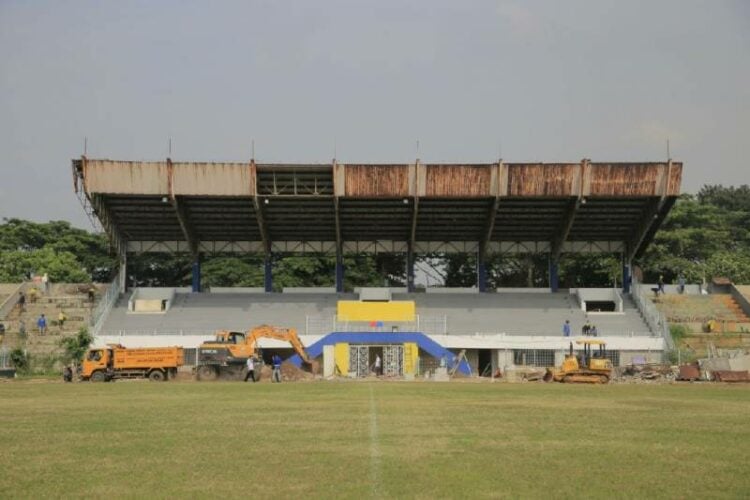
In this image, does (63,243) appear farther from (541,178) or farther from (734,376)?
(734,376)

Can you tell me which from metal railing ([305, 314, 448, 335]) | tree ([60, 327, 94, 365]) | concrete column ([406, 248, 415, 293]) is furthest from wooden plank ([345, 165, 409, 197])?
tree ([60, 327, 94, 365])

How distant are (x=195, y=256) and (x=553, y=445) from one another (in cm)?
5568

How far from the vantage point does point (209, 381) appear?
4988cm

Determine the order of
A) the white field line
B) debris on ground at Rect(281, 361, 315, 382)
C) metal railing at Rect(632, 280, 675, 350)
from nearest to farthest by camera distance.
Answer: the white field line, debris on ground at Rect(281, 361, 315, 382), metal railing at Rect(632, 280, 675, 350)

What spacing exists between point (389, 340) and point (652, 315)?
1789cm

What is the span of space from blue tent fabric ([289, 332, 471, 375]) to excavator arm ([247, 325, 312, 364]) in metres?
1.21

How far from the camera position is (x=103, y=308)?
65.3 meters

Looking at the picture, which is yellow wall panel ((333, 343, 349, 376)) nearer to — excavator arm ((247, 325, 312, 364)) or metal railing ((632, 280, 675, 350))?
excavator arm ((247, 325, 312, 364))

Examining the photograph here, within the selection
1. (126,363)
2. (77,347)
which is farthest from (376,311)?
(126,363)

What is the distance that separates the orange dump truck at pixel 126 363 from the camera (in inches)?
1945

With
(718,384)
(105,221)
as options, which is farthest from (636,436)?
(105,221)

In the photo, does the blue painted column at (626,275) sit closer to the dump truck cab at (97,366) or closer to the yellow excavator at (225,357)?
the yellow excavator at (225,357)

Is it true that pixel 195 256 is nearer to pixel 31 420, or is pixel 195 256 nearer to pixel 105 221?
pixel 105 221

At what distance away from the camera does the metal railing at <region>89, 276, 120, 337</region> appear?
6262cm
